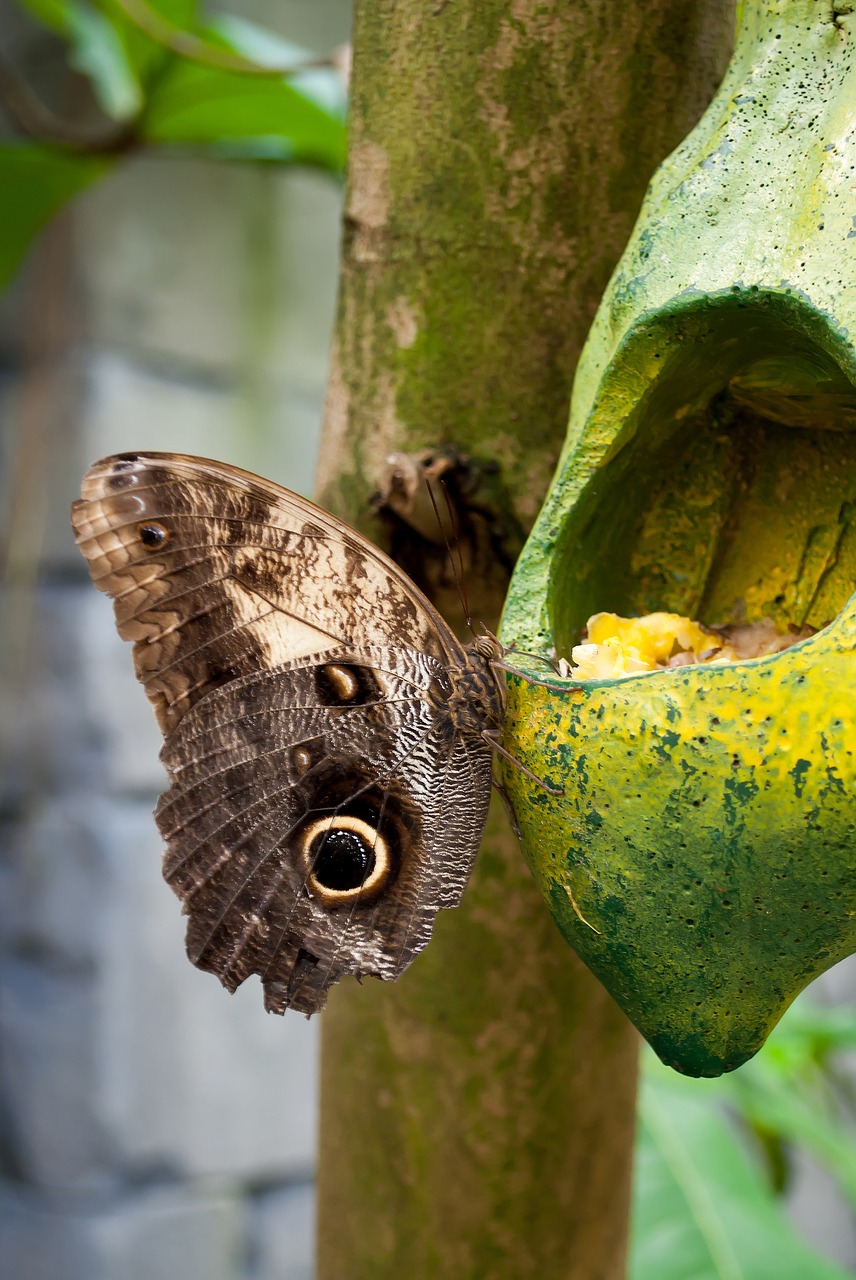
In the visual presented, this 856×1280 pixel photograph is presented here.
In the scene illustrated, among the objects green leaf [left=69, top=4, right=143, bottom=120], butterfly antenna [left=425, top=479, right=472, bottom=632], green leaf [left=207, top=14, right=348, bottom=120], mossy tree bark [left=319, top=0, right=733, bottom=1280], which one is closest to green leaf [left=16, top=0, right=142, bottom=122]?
green leaf [left=69, top=4, right=143, bottom=120]

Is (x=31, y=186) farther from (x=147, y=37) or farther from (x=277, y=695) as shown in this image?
(x=277, y=695)

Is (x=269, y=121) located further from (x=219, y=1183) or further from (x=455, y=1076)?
(x=219, y=1183)

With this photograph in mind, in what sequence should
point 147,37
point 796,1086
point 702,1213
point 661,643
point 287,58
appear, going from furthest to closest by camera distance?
1. point 796,1086
2. point 287,58
3. point 147,37
4. point 702,1213
5. point 661,643

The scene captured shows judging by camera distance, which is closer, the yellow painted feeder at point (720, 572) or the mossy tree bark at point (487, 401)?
the yellow painted feeder at point (720, 572)

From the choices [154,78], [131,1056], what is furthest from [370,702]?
[131,1056]

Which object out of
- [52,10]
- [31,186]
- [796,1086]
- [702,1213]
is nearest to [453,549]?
[702,1213]

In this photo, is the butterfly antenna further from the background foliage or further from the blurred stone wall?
the blurred stone wall

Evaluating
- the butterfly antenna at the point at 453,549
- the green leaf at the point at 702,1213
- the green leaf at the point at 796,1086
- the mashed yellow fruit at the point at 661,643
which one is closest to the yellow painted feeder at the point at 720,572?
the mashed yellow fruit at the point at 661,643

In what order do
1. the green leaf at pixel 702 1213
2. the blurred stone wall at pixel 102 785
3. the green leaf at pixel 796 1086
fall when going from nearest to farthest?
1. the green leaf at pixel 702 1213
2. the green leaf at pixel 796 1086
3. the blurred stone wall at pixel 102 785

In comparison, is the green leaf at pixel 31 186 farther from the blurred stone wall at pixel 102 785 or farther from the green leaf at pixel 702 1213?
the green leaf at pixel 702 1213
